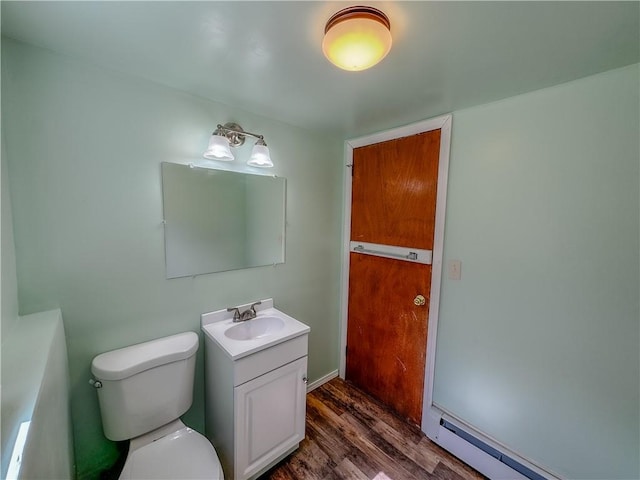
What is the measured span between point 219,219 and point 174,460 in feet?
3.94

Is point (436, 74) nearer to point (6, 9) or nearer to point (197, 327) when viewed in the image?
point (6, 9)

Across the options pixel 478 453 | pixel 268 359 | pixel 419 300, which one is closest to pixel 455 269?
pixel 419 300

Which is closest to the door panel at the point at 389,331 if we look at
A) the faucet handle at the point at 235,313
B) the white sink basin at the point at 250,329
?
the white sink basin at the point at 250,329

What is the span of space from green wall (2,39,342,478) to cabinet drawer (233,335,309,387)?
0.45 metres

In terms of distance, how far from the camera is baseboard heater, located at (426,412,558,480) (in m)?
1.37

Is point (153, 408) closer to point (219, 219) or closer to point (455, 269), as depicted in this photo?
point (219, 219)

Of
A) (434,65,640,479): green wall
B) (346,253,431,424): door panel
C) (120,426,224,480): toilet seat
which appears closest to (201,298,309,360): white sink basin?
(120,426,224,480): toilet seat

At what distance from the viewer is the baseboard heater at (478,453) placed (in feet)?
4.49

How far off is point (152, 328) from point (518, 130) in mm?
2214

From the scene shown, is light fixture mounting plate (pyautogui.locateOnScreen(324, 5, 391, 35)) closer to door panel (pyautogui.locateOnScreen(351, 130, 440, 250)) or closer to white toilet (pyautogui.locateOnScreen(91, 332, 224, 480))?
door panel (pyautogui.locateOnScreen(351, 130, 440, 250))

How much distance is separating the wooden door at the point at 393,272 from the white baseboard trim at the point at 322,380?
214mm

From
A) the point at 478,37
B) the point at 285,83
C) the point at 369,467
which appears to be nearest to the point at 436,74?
the point at 478,37

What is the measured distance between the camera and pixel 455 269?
63.8 inches

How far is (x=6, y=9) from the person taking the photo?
0.85 metres
